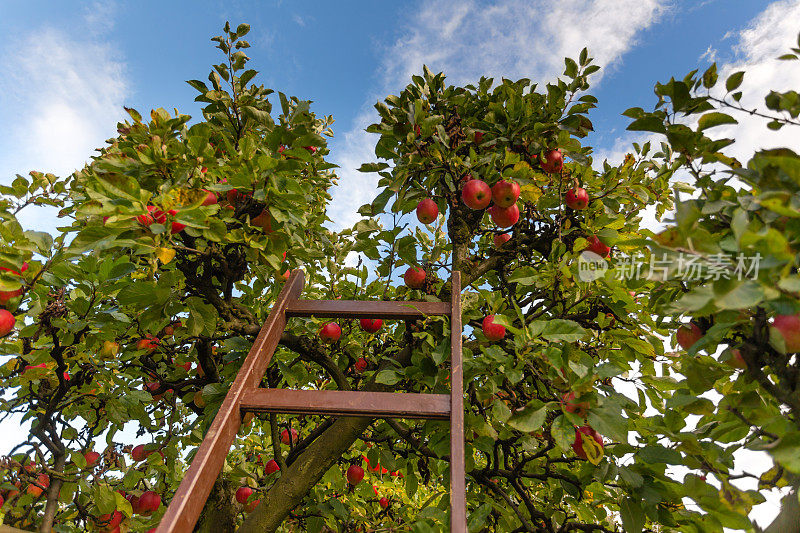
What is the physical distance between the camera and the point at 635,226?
286 centimetres

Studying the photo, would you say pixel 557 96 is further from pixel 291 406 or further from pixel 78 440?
pixel 78 440

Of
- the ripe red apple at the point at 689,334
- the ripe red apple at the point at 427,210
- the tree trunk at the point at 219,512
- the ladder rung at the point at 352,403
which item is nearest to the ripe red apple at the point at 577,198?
the ripe red apple at the point at 427,210

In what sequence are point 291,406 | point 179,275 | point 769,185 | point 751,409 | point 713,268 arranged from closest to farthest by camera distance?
point 713,268 < point 769,185 < point 751,409 < point 291,406 < point 179,275

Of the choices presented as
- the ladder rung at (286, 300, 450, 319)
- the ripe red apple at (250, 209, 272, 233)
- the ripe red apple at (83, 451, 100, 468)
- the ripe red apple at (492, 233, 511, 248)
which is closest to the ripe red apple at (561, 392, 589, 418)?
the ladder rung at (286, 300, 450, 319)

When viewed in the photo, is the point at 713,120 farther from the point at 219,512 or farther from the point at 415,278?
the point at 219,512

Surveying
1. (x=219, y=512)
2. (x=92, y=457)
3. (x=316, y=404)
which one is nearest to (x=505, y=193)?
(x=316, y=404)

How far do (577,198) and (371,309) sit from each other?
1386 mm

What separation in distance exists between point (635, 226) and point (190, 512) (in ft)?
9.17

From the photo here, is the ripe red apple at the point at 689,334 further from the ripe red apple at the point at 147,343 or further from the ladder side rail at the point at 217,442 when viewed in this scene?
the ripe red apple at the point at 147,343

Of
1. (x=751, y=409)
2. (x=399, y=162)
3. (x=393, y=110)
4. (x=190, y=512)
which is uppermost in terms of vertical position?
(x=393, y=110)

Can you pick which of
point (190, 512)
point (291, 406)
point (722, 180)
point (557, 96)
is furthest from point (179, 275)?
point (722, 180)

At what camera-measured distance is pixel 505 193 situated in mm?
2576

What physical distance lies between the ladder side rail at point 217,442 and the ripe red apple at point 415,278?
0.84 metres

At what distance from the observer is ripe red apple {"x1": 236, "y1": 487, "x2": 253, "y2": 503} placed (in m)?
3.34
